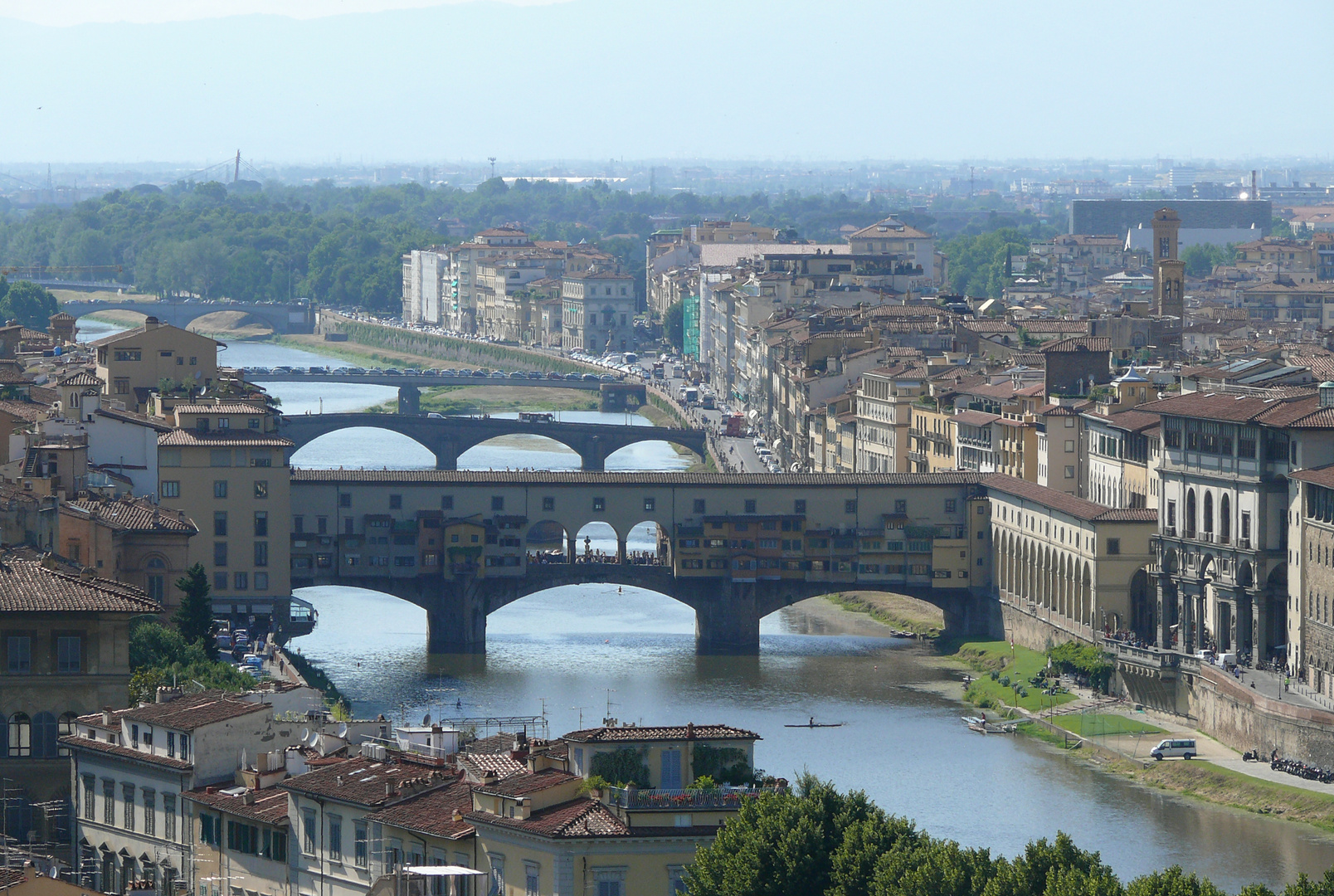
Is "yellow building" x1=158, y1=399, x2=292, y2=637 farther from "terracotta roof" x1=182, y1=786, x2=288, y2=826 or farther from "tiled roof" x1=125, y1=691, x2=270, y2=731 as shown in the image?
"terracotta roof" x1=182, y1=786, x2=288, y2=826

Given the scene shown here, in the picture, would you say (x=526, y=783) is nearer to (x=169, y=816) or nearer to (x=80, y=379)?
(x=169, y=816)

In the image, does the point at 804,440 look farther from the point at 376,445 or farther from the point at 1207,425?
the point at 1207,425

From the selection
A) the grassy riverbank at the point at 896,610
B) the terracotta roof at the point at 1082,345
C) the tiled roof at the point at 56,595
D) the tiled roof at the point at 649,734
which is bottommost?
the grassy riverbank at the point at 896,610

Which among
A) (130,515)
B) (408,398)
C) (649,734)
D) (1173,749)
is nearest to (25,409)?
(130,515)

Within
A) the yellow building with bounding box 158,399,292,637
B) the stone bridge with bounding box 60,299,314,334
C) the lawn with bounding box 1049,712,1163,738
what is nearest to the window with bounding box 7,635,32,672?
the lawn with bounding box 1049,712,1163,738

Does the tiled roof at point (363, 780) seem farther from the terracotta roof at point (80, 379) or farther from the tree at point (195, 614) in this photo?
the terracotta roof at point (80, 379)

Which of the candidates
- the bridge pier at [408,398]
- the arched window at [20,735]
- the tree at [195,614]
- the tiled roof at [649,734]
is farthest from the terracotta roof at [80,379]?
the bridge pier at [408,398]

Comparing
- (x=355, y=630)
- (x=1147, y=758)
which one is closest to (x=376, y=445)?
(x=355, y=630)
